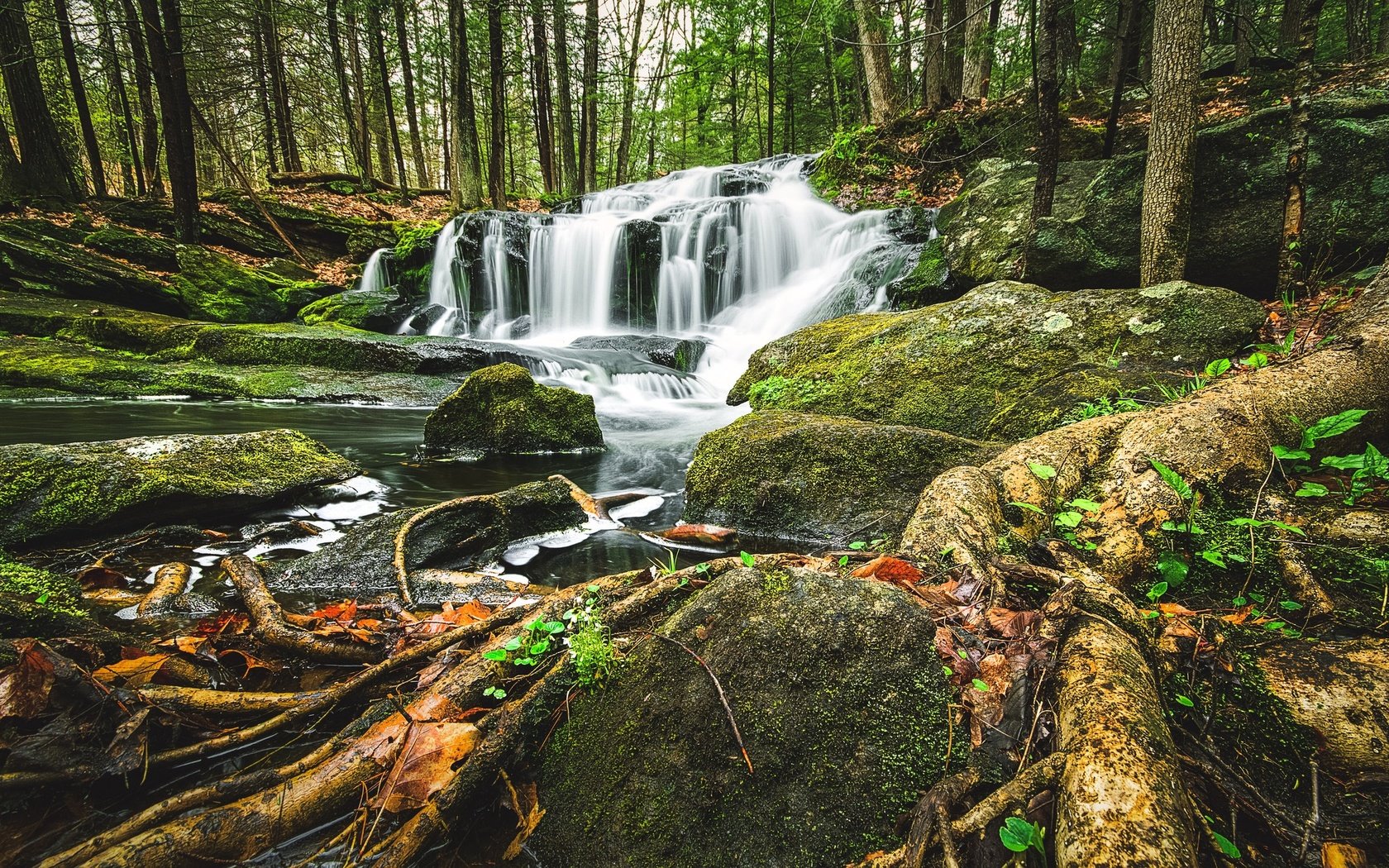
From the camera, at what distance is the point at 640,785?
1398mm

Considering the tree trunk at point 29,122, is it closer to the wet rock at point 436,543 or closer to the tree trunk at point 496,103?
the tree trunk at point 496,103

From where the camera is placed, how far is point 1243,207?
5.61 metres

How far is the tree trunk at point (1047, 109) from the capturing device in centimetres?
591

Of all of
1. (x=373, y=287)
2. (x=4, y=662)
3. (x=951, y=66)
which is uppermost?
(x=951, y=66)

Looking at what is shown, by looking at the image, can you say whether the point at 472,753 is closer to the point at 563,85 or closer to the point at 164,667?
the point at 164,667

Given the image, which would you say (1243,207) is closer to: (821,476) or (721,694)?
(821,476)

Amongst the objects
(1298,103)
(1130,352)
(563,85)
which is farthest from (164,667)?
(563,85)

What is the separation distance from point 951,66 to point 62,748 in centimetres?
2509

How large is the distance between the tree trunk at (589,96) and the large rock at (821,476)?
21.0 meters

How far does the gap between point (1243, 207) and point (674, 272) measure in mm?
10239

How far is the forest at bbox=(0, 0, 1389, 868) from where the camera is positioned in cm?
131

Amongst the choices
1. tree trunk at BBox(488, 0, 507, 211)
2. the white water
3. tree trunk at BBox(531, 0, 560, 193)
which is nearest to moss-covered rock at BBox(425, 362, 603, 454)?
the white water

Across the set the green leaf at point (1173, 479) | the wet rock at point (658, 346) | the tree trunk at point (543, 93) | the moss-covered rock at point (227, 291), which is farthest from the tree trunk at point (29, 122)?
the green leaf at point (1173, 479)

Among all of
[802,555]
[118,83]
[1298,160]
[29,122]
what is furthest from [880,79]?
[118,83]
